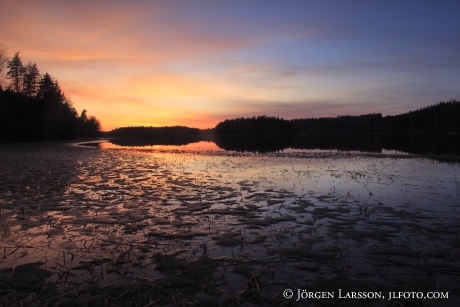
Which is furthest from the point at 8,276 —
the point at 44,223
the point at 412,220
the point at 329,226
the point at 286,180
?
the point at 286,180

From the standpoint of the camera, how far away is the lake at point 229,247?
180 inches

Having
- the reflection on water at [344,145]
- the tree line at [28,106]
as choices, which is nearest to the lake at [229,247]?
the reflection on water at [344,145]

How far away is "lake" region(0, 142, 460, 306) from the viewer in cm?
458

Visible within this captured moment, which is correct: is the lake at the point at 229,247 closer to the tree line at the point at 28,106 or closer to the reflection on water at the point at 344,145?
the reflection on water at the point at 344,145

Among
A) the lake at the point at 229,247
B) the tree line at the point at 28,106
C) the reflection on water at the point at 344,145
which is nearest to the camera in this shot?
the lake at the point at 229,247

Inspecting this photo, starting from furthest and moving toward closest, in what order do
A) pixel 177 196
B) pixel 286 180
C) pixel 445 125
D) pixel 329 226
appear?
pixel 445 125, pixel 286 180, pixel 177 196, pixel 329 226

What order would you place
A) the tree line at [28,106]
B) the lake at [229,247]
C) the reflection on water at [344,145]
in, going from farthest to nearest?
the tree line at [28,106] → the reflection on water at [344,145] → the lake at [229,247]

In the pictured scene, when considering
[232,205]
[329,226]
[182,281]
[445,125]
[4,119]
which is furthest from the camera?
[445,125]

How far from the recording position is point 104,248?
21.0 ft

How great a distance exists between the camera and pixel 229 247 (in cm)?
655

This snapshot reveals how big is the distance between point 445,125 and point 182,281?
207m

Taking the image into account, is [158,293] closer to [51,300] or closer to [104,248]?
[51,300]

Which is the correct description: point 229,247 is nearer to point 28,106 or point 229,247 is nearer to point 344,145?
point 344,145

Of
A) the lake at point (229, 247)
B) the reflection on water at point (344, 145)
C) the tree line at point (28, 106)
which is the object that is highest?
the tree line at point (28, 106)
